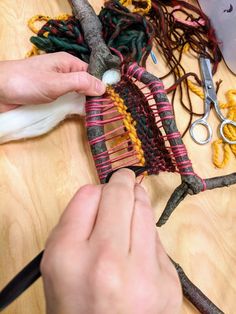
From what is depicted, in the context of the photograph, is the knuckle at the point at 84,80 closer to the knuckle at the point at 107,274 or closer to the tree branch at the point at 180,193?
the tree branch at the point at 180,193

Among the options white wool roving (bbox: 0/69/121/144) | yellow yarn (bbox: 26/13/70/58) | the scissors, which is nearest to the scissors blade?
the scissors

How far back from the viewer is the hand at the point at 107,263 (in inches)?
13.5

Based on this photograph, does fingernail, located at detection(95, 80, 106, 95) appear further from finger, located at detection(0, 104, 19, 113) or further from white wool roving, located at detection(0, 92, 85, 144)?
finger, located at detection(0, 104, 19, 113)


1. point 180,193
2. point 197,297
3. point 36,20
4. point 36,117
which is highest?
point 36,20

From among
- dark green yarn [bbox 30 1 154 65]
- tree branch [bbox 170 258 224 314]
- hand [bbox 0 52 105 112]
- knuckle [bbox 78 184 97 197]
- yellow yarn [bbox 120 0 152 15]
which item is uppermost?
yellow yarn [bbox 120 0 152 15]

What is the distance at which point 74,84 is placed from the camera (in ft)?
2.18

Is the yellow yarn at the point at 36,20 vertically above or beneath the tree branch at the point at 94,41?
above

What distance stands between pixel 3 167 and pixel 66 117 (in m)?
0.18

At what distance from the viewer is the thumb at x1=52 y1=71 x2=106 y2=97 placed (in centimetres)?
66

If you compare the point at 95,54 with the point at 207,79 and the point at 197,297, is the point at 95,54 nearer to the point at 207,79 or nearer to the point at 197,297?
the point at 207,79

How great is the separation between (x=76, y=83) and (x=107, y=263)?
1.35ft

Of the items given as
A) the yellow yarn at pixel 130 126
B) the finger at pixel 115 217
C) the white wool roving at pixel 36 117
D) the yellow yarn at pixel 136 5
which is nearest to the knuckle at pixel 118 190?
the finger at pixel 115 217

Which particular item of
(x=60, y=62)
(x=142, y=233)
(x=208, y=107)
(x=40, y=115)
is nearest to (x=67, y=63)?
(x=60, y=62)

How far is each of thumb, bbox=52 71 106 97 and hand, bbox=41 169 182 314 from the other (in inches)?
12.7
